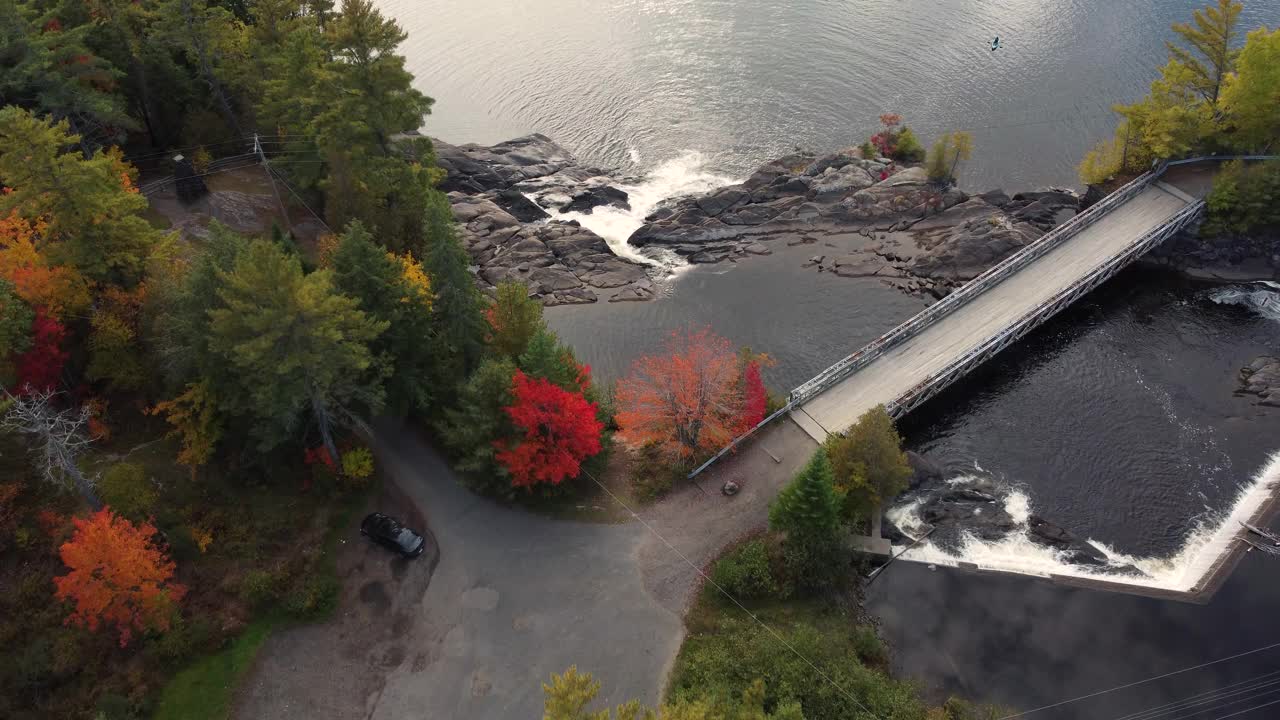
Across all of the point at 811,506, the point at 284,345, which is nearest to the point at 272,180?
the point at 284,345

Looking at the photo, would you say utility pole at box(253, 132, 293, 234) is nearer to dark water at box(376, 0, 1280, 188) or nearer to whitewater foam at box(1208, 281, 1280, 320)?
dark water at box(376, 0, 1280, 188)

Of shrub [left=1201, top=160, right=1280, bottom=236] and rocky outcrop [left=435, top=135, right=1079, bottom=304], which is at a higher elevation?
shrub [left=1201, top=160, right=1280, bottom=236]

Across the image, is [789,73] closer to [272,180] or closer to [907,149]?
[907,149]

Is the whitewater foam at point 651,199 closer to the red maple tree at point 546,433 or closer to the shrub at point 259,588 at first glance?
the red maple tree at point 546,433

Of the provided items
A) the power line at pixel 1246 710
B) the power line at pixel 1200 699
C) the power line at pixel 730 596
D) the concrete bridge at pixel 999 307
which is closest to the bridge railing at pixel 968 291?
the concrete bridge at pixel 999 307

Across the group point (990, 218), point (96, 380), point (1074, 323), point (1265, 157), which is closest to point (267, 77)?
point (96, 380)

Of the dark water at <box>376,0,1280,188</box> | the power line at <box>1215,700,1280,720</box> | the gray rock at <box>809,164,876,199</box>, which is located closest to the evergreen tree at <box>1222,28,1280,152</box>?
the dark water at <box>376,0,1280,188</box>
